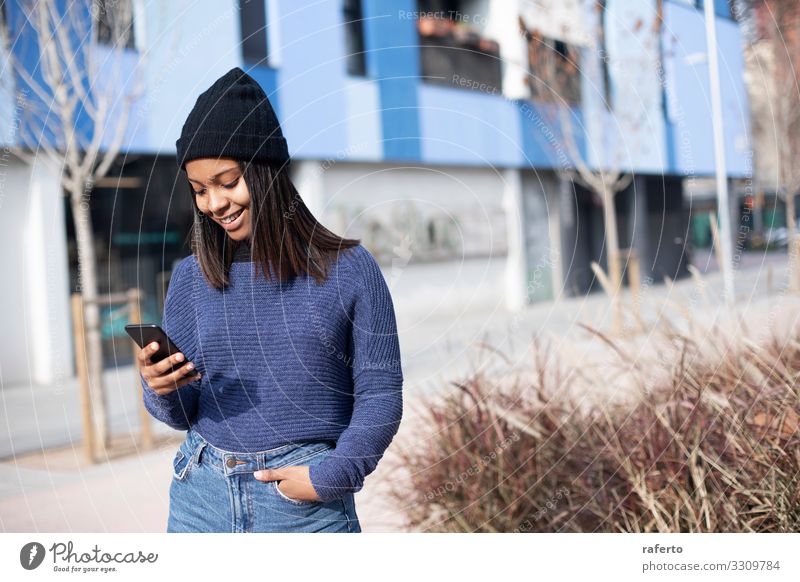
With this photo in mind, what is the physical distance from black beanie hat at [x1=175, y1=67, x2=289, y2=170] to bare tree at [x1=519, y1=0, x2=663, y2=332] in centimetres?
237

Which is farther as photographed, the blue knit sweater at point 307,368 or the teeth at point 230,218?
the teeth at point 230,218

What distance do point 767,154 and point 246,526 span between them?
2.32m

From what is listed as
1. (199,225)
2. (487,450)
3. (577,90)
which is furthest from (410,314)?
(199,225)

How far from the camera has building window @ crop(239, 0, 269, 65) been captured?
3.49 metres

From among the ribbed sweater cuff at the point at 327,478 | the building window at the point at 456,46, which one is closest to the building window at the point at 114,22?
the building window at the point at 456,46

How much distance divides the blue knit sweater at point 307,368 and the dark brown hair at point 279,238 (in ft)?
0.07

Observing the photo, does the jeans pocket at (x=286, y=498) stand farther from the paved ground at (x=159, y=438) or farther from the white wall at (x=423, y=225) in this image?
the white wall at (x=423, y=225)

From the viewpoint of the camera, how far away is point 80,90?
3971mm

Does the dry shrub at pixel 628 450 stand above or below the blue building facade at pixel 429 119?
below

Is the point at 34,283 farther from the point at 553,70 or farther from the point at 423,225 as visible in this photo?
the point at 553,70

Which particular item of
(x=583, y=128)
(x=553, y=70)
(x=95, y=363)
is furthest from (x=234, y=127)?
(x=553, y=70)

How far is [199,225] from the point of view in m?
1.86

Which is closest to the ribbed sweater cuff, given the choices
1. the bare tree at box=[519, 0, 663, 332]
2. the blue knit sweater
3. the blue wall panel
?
the blue knit sweater

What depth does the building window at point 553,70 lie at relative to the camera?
5129mm
